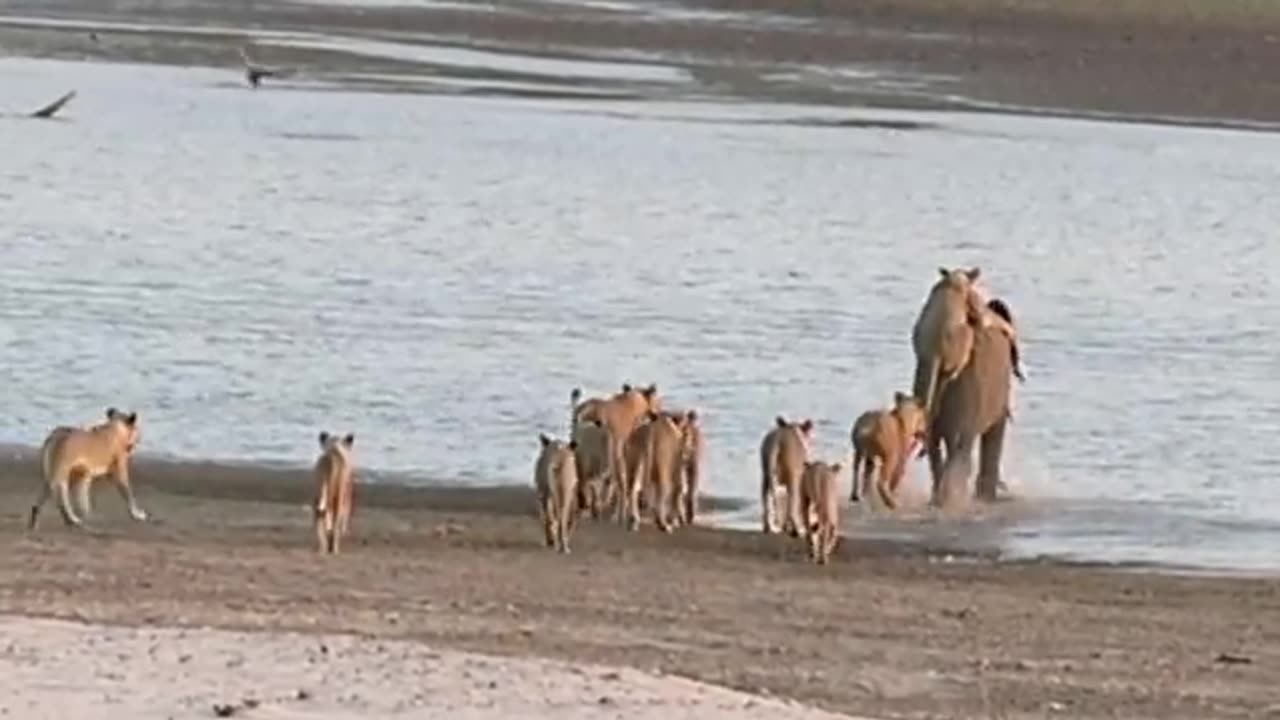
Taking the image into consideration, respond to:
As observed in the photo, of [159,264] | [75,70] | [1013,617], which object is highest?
[75,70]

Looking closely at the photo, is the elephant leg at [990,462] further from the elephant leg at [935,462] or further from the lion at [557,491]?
the lion at [557,491]

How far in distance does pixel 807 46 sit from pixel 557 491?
96.7ft

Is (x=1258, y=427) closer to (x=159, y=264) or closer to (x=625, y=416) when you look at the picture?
(x=625, y=416)

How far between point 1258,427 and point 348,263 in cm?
874

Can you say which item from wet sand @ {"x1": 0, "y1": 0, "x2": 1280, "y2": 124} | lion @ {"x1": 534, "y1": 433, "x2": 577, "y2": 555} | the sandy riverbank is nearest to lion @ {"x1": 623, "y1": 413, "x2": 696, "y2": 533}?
lion @ {"x1": 534, "y1": 433, "x2": 577, "y2": 555}

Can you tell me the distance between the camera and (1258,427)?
66.4 ft

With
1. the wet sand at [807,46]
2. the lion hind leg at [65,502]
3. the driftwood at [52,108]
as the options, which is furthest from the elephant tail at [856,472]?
the wet sand at [807,46]

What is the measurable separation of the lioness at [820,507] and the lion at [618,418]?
943 mm

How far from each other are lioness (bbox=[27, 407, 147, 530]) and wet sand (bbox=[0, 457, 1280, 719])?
154 mm

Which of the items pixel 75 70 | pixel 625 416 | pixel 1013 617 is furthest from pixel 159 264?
pixel 75 70

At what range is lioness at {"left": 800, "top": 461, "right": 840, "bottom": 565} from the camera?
15.7 meters

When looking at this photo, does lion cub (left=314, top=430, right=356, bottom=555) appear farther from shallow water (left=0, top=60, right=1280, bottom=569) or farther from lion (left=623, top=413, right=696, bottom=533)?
shallow water (left=0, top=60, right=1280, bottom=569)

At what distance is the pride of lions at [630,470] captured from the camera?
15.6 m

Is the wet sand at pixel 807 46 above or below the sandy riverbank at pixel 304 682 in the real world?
above
